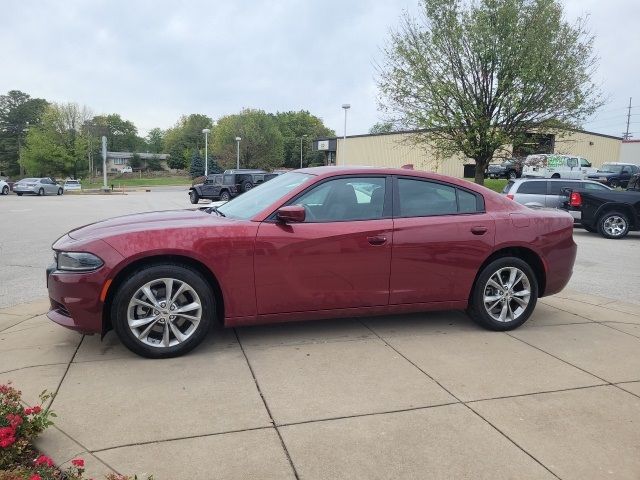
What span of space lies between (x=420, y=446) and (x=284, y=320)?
1.71 metres

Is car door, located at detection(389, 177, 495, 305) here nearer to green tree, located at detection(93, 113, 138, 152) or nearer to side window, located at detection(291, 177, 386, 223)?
side window, located at detection(291, 177, 386, 223)

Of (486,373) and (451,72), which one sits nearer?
(486,373)

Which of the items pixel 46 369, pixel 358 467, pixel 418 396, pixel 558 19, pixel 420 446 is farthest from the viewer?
pixel 558 19

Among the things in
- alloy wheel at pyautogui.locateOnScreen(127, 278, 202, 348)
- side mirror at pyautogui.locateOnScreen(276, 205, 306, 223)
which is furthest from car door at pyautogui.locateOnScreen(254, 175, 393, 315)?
alloy wheel at pyautogui.locateOnScreen(127, 278, 202, 348)

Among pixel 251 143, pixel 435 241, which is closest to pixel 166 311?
pixel 435 241

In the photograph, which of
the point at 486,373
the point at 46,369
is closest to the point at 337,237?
the point at 486,373

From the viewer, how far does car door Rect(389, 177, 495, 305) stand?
448 centimetres

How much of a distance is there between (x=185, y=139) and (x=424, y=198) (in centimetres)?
11335

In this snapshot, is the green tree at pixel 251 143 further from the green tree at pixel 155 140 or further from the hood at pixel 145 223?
the green tree at pixel 155 140

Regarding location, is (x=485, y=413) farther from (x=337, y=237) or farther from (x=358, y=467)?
(x=337, y=237)

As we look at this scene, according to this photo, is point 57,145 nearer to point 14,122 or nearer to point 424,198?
point 14,122

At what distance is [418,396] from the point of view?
3.43 metres

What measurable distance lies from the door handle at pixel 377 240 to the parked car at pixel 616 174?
3358 centimetres

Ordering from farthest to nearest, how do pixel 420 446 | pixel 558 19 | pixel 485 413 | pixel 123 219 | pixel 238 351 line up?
pixel 558 19
pixel 123 219
pixel 238 351
pixel 485 413
pixel 420 446
